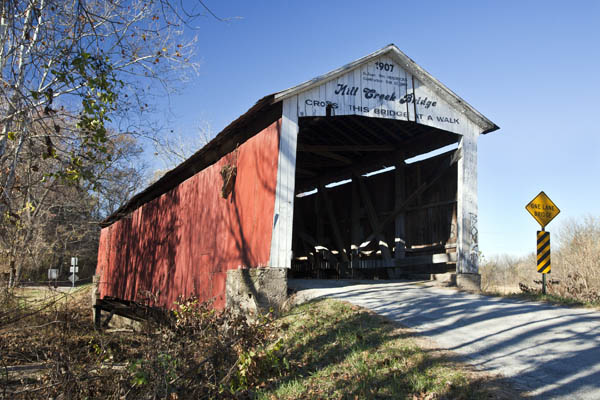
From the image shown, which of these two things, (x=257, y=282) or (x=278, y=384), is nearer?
(x=278, y=384)

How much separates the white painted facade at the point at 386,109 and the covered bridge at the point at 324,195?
2cm

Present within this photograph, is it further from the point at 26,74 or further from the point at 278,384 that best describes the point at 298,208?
the point at 278,384

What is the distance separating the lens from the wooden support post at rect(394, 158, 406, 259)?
38.8ft

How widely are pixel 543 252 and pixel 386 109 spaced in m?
4.47

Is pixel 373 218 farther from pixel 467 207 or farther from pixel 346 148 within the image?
pixel 467 207

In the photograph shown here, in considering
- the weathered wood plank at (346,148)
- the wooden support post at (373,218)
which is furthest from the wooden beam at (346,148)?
the wooden support post at (373,218)

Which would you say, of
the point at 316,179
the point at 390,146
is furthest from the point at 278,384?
the point at 316,179

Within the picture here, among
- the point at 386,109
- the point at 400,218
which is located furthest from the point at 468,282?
the point at 386,109

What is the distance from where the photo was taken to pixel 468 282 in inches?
378

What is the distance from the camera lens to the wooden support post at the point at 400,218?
11.8 metres

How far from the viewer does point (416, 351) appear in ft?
15.6

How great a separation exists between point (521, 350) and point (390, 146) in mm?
8105

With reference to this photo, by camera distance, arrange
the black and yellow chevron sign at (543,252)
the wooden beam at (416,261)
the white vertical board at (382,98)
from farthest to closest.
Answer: the wooden beam at (416,261), the black and yellow chevron sign at (543,252), the white vertical board at (382,98)

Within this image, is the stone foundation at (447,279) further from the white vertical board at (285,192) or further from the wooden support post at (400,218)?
the white vertical board at (285,192)
